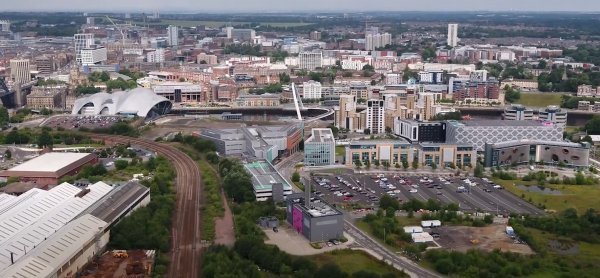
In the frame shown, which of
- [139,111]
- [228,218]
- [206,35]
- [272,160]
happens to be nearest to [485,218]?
[228,218]

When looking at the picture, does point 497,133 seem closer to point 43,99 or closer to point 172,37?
point 43,99

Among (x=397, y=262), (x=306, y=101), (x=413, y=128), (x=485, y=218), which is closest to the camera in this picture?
(x=397, y=262)

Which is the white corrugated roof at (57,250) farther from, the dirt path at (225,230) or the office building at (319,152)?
the office building at (319,152)

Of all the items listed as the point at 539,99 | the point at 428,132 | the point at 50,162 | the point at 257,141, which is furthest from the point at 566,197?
the point at 539,99

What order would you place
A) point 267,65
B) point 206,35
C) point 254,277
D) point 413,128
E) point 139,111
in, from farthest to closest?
point 206,35
point 267,65
point 139,111
point 413,128
point 254,277

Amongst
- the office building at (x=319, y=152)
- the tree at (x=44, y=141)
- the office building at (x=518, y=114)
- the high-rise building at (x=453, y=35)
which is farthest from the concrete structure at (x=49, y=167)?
the high-rise building at (x=453, y=35)

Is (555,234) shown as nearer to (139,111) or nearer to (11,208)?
(11,208)
